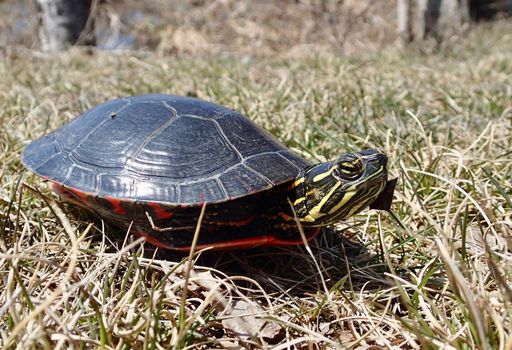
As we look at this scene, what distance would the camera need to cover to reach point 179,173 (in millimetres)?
1608

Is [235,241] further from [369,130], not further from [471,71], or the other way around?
[471,71]

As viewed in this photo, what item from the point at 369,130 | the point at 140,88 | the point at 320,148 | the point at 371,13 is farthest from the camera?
the point at 371,13

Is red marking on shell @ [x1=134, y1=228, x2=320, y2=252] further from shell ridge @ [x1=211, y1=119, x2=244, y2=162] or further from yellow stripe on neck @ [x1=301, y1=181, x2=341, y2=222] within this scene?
shell ridge @ [x1=211, y1=119, x2=244, y2=162]

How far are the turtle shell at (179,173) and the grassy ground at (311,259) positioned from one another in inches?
4.5

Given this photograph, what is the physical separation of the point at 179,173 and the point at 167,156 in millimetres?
91

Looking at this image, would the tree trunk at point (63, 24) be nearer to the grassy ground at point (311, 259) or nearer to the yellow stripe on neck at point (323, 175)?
the grassy ground at point (311, 259)

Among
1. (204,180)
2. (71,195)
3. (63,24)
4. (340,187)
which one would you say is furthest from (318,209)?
(63,24)

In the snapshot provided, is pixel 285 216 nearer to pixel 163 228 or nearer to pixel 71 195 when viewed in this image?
pixel 163 228

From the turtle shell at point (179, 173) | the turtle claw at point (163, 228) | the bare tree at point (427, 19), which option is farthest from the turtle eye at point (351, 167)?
the bare tree at point (427, 19)

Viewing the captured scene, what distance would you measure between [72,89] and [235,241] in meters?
2.84

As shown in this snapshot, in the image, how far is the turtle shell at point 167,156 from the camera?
158cm

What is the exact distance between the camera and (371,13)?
9734 millimetres

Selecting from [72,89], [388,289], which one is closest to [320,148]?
[388,289]

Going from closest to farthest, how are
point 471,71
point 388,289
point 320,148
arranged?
point 388,289 → point 320,148 → point 471,71
